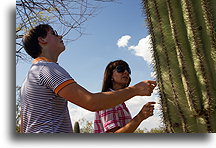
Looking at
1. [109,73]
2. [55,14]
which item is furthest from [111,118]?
[55,14]

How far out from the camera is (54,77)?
2.85ft

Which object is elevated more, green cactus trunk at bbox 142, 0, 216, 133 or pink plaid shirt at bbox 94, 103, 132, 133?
green cactus trunk at bbox 142, 0, 216, 133

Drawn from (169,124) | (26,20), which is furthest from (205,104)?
(26,20)

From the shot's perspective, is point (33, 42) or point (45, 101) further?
point (33, 42)

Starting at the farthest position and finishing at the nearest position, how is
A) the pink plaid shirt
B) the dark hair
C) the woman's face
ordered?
the woman's face, the pink plaid shirt, the dark hair

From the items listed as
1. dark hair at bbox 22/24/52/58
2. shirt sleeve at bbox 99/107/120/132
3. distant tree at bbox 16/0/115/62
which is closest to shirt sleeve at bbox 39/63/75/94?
dark hair at bbox 22/24/52/58

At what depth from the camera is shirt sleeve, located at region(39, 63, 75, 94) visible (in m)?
0.86

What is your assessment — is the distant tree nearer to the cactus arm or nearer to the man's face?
the cactus arm

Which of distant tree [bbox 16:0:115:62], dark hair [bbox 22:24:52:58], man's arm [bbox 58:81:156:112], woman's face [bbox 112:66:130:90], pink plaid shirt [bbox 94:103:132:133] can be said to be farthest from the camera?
distant tree [bbox 16:0:115:62]

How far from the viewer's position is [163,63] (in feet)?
4.19

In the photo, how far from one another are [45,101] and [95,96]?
0.62ft

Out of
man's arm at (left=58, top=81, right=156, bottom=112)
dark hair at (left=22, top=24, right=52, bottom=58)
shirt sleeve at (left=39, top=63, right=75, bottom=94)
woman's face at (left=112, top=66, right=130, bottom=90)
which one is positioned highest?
dark hair at (left=22, top=24, right=52, bottom=58)

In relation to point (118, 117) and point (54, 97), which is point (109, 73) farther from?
Answer: point (54, 97)
